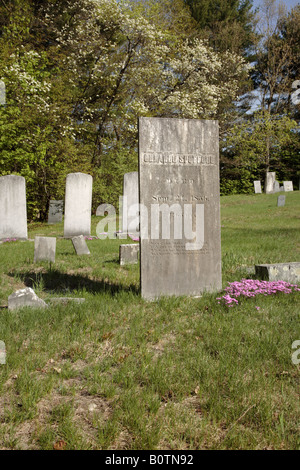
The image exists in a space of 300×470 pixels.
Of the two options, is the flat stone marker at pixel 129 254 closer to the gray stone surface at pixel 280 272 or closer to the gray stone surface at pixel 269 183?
the gray stone surface at pixel 280 272

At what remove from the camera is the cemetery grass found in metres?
2.34

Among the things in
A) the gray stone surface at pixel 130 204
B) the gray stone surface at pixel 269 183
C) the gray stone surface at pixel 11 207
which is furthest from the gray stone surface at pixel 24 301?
the gray stone surface at pixel 269 183

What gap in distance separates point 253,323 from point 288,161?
32.1 m

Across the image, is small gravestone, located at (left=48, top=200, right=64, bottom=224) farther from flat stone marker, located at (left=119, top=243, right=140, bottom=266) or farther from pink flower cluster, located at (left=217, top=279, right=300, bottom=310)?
pink flower cluster, located at (left=217, top=279, right=300, bottom=310)

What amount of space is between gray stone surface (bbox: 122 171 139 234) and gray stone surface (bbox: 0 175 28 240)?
3.45 metres

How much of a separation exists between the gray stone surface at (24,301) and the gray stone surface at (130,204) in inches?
340

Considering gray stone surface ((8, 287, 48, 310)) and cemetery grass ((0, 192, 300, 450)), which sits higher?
gray stone surface ((8, 287, 48, 310))

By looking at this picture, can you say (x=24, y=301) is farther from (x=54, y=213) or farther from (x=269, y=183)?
(x=269, y=183)

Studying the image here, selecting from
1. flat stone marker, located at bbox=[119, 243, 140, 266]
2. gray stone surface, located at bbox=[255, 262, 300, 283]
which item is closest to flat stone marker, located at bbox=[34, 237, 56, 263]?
flat stone marker, located at bbox=[119, 243, 140, 266]

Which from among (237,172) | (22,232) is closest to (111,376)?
(22,232)

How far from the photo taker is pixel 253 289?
518cm

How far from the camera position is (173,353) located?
3.42 meters

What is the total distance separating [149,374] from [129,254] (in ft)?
15.7

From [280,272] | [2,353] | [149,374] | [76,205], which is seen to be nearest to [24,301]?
[2,353]
